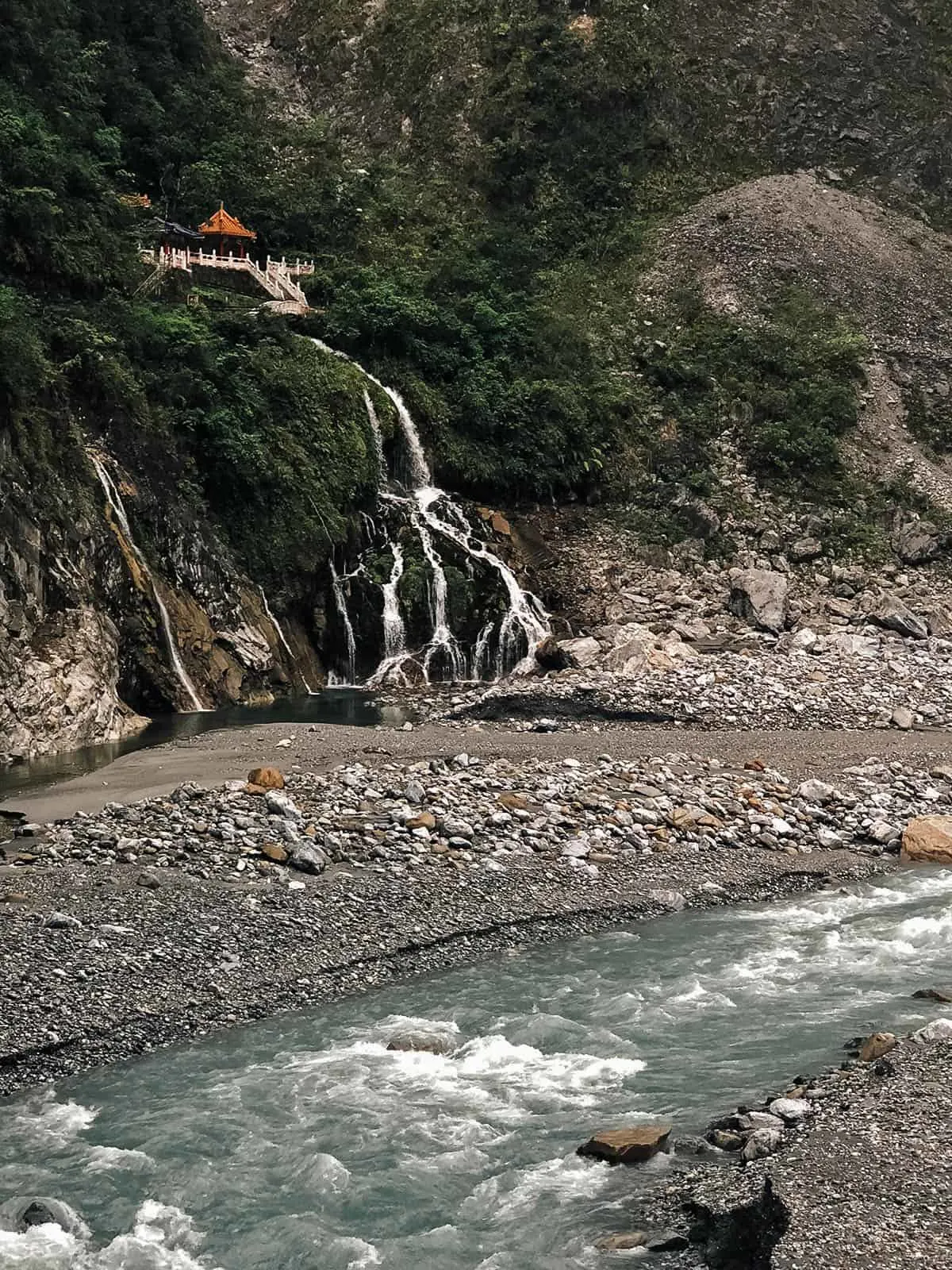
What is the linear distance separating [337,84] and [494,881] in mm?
53953

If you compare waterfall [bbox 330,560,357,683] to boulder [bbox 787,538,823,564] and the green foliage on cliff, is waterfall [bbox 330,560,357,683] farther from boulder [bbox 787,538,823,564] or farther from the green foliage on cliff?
boulder [bbox 787,538,823,564]

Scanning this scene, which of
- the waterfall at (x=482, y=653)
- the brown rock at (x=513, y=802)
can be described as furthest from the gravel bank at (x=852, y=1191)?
the waterfall at (x=482, y=653)

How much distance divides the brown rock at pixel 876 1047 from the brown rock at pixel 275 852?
660cm

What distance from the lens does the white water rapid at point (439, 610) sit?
2908 cm

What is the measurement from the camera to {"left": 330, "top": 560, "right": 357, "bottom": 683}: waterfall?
29.0 meters

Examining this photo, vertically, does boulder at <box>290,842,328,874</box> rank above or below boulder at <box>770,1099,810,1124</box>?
above

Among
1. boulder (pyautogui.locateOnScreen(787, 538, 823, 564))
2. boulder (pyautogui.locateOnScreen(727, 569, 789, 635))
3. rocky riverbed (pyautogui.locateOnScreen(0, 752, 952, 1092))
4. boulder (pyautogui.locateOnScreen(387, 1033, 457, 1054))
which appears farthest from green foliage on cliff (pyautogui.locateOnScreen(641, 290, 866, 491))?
boulder (pyautogui.locateOnScreen(387, 1033, 457, 1054))

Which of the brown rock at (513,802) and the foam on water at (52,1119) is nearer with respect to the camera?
the foam on water at (52,1119)

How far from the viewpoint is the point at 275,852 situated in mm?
13891

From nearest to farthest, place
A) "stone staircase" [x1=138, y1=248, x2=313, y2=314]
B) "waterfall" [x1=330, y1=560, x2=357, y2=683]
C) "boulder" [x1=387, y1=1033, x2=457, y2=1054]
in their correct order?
"boulder" [x1=387, y1=1033, x2=457, y2=1054]
"waterfall" [x1=330, y1=560, x2=357, y2=683]
"stone staircase" [x1=138, y1=248, x2=313, y2=314]

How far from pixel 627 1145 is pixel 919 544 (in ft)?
97.7

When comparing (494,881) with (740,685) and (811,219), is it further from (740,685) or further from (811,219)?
(811,219)

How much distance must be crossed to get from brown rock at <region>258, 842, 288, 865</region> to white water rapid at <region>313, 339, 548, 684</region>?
1451cm

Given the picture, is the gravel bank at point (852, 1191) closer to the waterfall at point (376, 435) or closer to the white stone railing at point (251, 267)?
the waterfall at point (376, 435)
